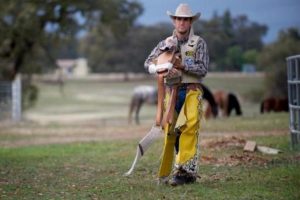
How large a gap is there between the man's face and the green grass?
5.80 ft

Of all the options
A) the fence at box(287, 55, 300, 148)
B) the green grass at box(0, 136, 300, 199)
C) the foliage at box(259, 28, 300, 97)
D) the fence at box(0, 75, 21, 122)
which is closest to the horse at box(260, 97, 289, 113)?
the foliage at box(259, 28, 300, 97)

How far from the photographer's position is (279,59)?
3847cm

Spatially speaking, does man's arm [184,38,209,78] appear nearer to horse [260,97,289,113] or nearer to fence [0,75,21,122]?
fence [0,75,21,122]

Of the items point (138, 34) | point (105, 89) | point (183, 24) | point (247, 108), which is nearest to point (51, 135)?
point (183, 24)

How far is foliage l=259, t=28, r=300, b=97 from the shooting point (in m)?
36.1

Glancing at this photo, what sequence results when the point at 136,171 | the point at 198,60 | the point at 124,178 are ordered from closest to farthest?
the point at 198,60 → the point at 124,178 → the point at 136,171

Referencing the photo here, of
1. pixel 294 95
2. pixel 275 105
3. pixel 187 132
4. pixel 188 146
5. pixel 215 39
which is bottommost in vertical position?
pixel 275 105

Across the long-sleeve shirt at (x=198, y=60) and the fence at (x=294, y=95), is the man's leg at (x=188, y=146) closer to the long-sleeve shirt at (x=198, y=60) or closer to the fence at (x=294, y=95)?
the long-sleeve shirt at (x=198, y=60)

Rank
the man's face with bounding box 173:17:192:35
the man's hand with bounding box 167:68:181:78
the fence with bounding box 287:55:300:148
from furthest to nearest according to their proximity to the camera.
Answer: the fence with bounding box 287:55:300:148, the man's face with bounding box 173:17:192:35, the man's hand with bounding box 167:68:181:78

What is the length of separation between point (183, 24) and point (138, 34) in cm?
3786

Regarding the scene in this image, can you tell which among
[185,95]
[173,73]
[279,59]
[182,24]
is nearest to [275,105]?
[279,59]

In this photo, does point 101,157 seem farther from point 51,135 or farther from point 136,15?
point 136,15

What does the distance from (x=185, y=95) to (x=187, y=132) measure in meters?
0.44

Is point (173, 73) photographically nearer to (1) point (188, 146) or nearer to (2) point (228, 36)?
(1) point (188, 146)
